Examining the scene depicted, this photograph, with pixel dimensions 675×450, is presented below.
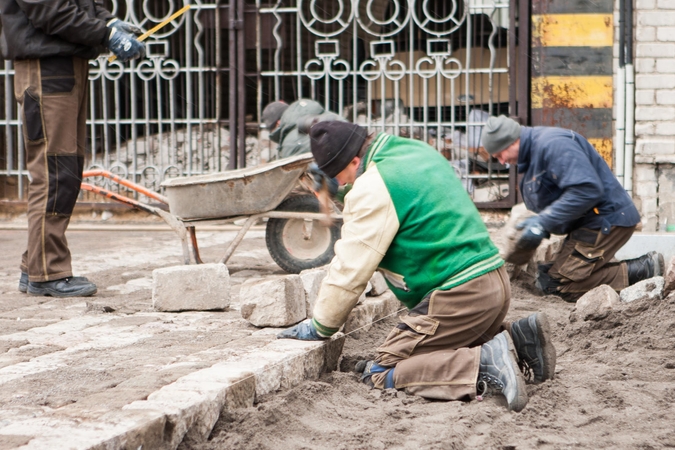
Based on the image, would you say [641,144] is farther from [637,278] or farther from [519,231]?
[519,231]

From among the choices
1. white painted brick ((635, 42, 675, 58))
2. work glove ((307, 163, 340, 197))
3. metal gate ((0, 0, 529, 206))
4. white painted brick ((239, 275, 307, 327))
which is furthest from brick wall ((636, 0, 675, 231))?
white painted brick ((239, 275, 307, 327))

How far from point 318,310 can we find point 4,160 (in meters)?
8.08

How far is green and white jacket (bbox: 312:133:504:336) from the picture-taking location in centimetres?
346

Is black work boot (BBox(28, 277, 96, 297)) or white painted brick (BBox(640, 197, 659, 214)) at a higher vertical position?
white painted brick (BBox(640, 197, 659, 214))

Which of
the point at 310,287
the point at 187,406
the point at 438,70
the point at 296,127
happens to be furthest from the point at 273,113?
the point at 187,406

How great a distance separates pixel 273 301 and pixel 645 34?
610 centimetres

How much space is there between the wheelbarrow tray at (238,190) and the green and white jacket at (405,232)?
2.61 metres

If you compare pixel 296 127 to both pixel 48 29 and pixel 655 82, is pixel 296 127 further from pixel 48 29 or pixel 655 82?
pixel 655 82

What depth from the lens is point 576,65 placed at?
8.75 metres

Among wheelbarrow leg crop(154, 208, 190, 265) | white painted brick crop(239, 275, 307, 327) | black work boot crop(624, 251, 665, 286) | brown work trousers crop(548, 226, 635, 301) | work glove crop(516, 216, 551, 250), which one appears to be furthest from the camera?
wheelbarrow leg crop(154, 208, 190, 265)

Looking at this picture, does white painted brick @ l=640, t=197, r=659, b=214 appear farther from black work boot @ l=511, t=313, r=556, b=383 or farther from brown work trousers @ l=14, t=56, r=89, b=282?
brown work trousers @ l=14, t=56, r=89, b=282

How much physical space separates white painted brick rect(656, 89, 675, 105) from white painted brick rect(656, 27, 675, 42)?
51cm

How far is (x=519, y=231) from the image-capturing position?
17.3 ft

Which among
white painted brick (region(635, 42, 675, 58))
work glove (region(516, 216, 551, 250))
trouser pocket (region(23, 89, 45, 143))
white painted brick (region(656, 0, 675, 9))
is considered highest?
white painted brick (region(656, 0, 675, 9))
